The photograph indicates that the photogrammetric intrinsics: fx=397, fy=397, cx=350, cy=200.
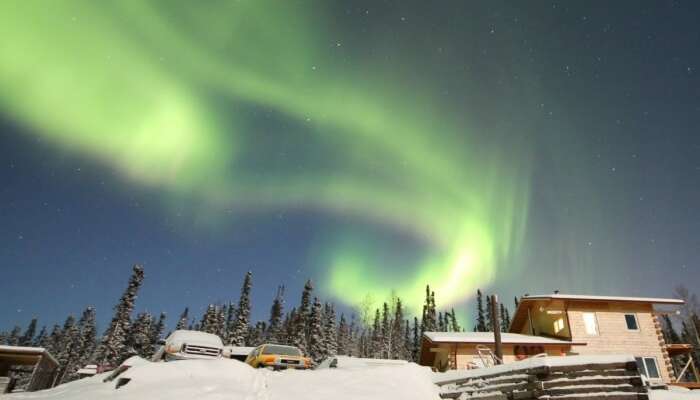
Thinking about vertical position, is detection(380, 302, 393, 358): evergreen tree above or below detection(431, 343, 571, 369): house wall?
above

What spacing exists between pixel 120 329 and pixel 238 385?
201ft

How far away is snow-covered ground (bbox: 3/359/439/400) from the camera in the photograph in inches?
384

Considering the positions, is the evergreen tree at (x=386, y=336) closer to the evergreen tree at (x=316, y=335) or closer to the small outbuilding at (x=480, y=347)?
the evergreen tree at (x=316, y=335)

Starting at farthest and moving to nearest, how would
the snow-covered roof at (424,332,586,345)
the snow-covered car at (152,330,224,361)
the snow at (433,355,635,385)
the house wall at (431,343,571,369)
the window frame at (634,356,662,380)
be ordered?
1. the house wall at (431,343,571,369)
2. the window frame at (634,356,662,380)
3. the snow-covered roof at (424,332,586,345)
4. the snow-covered car at (152,330,224,361)
5. the snow at (433,355,635,385)

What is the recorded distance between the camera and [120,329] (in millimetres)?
60969

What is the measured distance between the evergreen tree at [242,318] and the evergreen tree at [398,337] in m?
40.5

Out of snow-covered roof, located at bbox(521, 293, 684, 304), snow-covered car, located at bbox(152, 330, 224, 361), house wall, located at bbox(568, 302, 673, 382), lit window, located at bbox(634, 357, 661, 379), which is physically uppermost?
snow-covered roof, located at bbox(521, 293, 684, 304)

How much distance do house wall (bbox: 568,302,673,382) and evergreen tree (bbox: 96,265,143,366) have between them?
196ft

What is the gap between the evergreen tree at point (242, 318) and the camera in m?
63.9

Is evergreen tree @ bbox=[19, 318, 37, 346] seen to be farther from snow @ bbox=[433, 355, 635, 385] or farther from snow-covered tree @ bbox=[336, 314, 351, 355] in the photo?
snow @ bbox=[433, 355, 635, 385]

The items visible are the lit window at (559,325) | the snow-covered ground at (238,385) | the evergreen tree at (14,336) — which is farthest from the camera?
the evergreen tree at (14,336)

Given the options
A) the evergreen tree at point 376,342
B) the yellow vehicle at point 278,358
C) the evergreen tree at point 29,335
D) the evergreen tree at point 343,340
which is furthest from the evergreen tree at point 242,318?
the evergreen tree at point 29,335

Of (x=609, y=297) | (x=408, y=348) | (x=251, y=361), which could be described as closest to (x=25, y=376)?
(x=408, y=348)

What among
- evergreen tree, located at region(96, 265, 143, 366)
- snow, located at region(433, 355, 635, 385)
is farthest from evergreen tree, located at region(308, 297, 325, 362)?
snow, located at region(433, 355, 635, 385)
